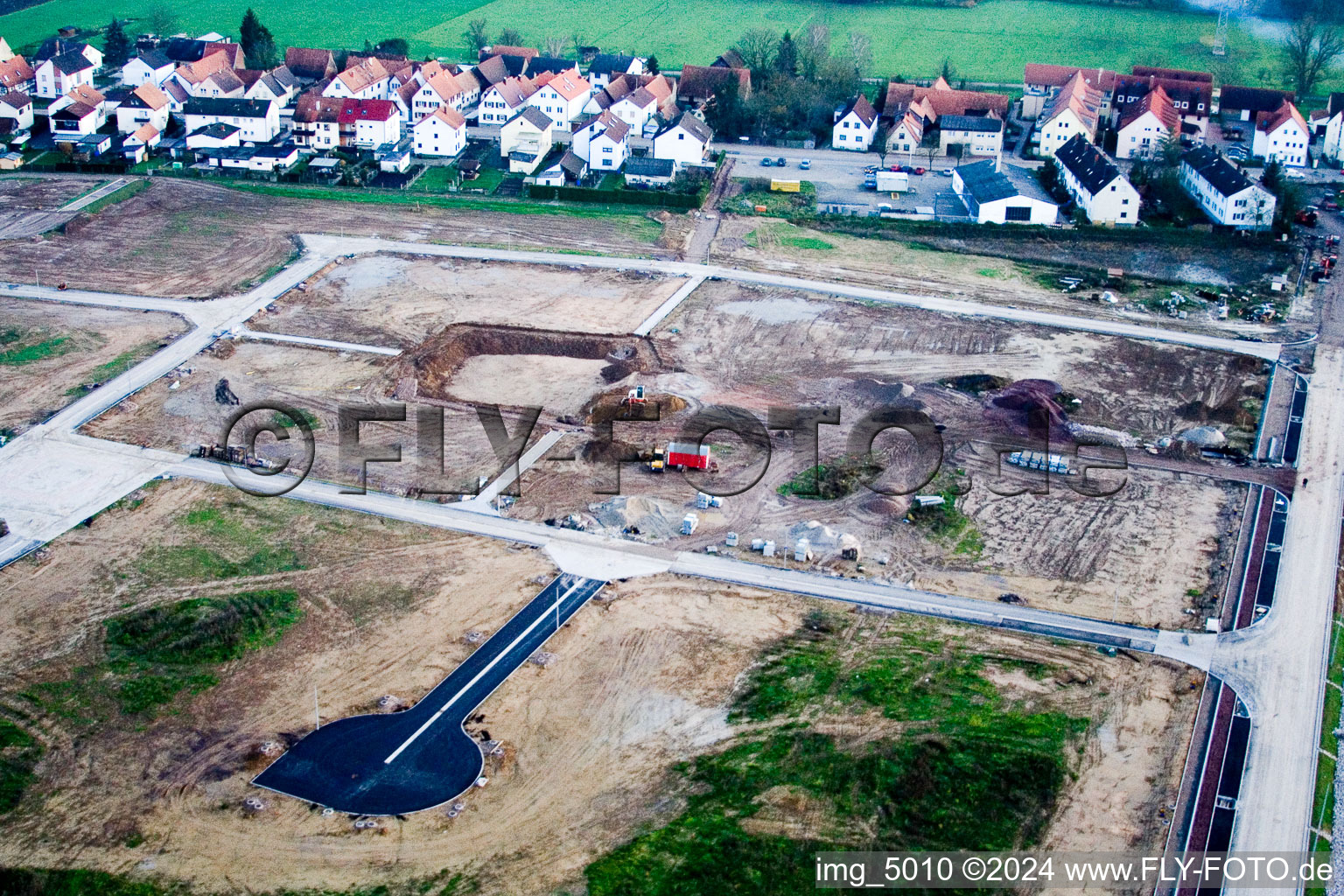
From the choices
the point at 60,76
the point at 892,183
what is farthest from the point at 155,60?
the point at 892,183

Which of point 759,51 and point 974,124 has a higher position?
point 759,51

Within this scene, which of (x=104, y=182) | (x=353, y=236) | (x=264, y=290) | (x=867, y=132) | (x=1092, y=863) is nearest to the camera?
(x=1092, y=863)

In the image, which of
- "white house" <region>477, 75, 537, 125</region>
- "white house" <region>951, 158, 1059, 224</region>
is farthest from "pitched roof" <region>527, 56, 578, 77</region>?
"white house" <region>951, 158, 1059, 224</region>

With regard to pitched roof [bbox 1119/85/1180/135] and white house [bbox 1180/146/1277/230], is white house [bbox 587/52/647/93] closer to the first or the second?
pitched roof [bbox 1119/85/1180/135]

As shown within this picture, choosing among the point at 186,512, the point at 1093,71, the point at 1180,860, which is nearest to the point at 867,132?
the point at 1093,71

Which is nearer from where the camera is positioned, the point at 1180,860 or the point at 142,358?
the point at 1180,860

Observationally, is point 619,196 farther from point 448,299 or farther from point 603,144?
point 448,299

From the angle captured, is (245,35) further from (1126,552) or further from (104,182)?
(1126,552)
